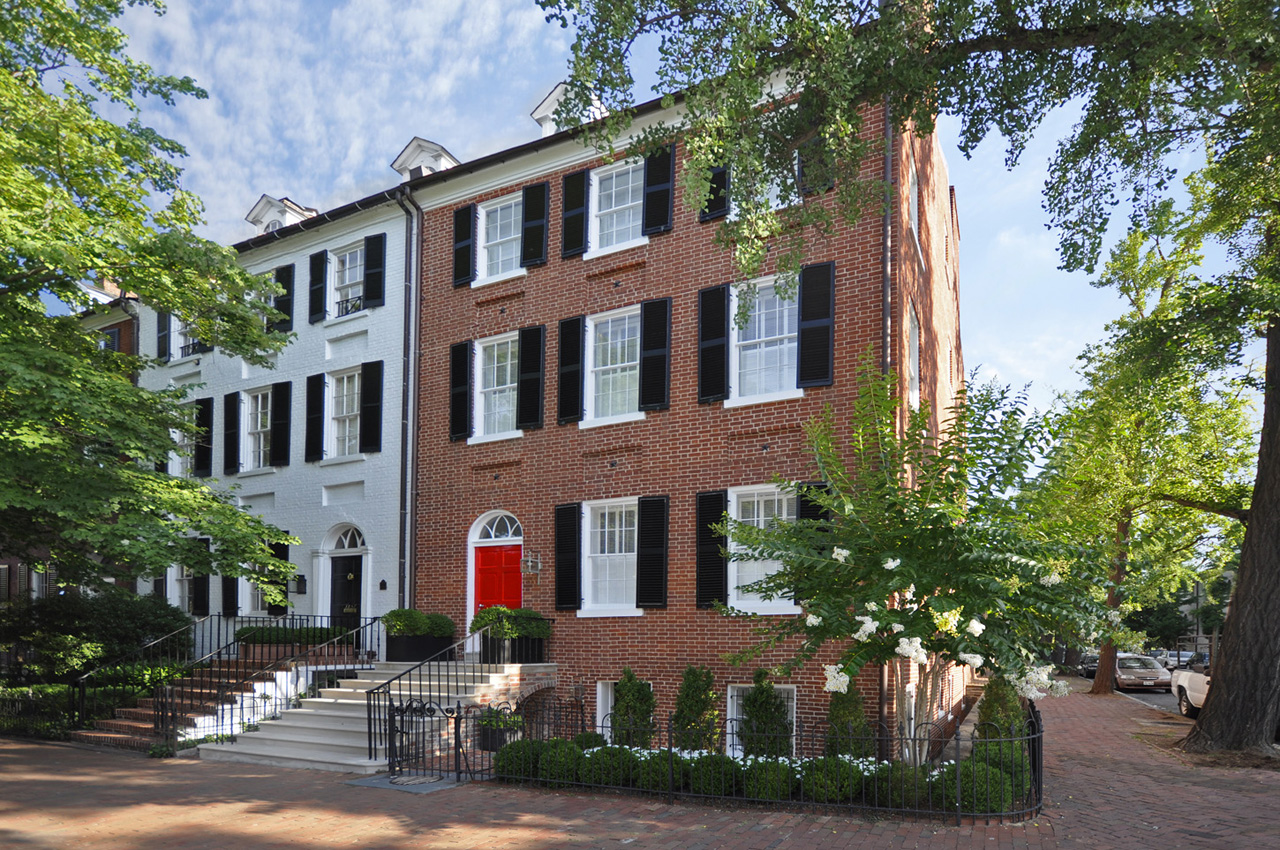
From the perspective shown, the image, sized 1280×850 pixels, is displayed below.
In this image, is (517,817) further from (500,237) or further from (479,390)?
(500,237)

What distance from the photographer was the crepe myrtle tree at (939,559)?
380 inches

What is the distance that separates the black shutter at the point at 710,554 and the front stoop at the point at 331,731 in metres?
3.01

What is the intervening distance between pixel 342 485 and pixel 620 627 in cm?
753

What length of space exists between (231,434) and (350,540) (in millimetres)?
4699

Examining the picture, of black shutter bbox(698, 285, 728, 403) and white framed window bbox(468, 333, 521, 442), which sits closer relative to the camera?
black shutter bbox(698, 285, 728, 403)

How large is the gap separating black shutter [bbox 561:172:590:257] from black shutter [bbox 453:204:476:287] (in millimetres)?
2146

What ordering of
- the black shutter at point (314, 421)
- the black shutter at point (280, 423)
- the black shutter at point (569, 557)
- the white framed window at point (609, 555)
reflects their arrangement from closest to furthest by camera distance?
the white framed window at point (609, 555)
the black shutter at point (569, 557)
the black shutter at point (314, 421)
the black shutter at point (280, 423)

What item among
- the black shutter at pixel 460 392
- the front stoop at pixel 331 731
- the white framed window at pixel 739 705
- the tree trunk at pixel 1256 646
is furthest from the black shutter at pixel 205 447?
the tree trunk at pixel 1256 646

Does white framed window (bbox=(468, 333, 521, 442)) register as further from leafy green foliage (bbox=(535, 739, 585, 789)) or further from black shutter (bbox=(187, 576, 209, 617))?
black shutter (bbox=(187, 576, 209, 617))

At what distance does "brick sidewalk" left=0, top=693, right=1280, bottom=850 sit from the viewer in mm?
9273

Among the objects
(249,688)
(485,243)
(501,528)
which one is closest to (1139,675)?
(501,528)

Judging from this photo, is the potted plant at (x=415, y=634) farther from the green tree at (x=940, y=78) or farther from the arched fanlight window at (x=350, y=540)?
the green tree at (x=940, y=78)

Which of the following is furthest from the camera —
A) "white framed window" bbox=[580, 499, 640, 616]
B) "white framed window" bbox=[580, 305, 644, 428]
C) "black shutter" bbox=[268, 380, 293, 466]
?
"black shutter" bbox=[268, 380, 293, 466]

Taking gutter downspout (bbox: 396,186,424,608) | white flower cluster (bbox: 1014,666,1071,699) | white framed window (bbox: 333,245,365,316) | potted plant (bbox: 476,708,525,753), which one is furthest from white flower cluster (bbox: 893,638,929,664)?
white framed window (bbox: 333,245,365,316)
